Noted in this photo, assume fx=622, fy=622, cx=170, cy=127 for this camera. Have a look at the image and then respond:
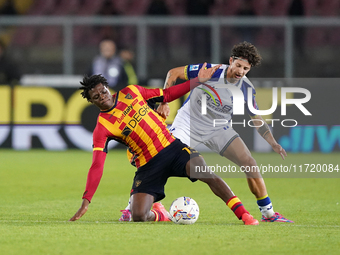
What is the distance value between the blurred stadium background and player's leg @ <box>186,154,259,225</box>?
19.0 feet

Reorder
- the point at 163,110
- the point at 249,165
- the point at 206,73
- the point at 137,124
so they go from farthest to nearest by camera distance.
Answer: the point at 206,73 < the point at 163,110 < the point at 249,165 < the point at 137,124

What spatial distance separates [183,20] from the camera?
43.3ft

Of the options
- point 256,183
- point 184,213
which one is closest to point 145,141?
point 184,213

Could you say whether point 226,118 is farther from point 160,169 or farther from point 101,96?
point 101,96

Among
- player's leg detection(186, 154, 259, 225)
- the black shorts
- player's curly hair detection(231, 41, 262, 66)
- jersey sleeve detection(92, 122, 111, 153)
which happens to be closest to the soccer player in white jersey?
player's curly hair detection(231, 41, 262, 66)

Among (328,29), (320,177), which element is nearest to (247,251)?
(320,177)

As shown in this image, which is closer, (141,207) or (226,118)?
(141,207)

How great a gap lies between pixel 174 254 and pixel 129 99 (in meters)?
2.23

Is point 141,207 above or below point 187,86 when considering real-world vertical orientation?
below

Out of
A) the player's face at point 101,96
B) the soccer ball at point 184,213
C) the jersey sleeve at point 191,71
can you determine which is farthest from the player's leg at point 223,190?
the jersey sleeve at point 191,71

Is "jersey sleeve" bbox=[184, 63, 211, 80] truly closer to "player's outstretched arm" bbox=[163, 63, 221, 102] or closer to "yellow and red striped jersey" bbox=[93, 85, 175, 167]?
"player's outstretched arm" bbox=[163, 63, 221, 102]

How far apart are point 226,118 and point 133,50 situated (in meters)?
7.26

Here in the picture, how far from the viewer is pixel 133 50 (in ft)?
45.7

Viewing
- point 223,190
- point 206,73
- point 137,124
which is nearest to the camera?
point 223,190
